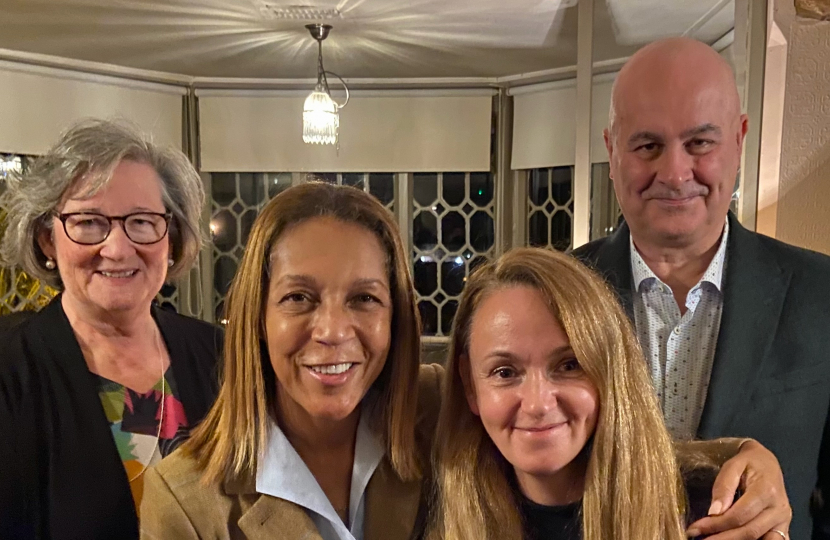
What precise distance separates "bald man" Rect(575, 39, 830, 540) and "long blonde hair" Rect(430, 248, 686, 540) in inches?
10.1

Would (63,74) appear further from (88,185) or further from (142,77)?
(88,185)

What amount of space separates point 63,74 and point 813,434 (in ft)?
14.9

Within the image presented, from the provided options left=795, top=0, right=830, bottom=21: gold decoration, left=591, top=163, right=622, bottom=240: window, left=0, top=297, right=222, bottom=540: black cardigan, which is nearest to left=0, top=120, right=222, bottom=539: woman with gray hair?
left=0, top=297, right=222, bottom=540: black cardigan

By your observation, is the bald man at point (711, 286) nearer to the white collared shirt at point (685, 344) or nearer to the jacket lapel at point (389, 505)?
the white collared shirt at point (685, 344)

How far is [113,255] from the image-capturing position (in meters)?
1.47

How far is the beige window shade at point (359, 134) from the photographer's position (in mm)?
4895

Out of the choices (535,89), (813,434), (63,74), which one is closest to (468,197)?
(535,89)

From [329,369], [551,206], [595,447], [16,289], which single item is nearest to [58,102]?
[16,289]

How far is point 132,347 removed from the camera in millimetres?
1620

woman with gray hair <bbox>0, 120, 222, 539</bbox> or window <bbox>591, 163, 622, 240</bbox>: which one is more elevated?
window <bbox>591, 163, 622, 240</bbox>

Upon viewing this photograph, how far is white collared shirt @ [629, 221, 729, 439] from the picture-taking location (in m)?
1.35

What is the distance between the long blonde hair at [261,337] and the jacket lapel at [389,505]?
0.8 inches

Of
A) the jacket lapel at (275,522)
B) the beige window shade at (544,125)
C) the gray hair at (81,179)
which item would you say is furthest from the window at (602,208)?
the jacket lapel at (275,522)

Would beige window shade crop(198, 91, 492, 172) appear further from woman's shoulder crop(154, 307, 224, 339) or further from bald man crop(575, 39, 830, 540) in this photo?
bald man crop(575, 39, 830, 540)
